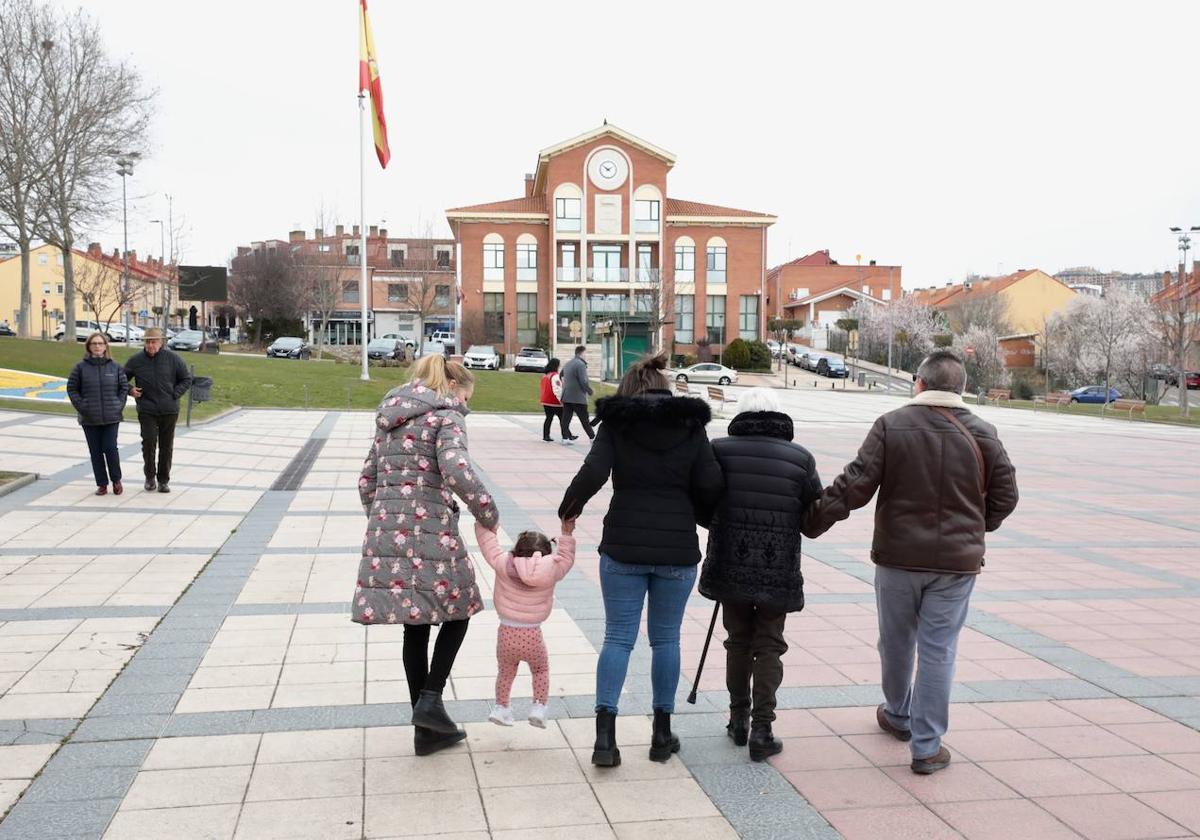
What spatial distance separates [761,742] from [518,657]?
1074 millimetres

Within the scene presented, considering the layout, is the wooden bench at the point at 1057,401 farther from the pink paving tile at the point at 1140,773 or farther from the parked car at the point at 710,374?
the pink paving tile at the point at 1140,773

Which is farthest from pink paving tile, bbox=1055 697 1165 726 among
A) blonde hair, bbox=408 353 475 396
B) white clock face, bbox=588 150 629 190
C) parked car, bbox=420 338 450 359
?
white clock face, bbox=588 150 629 190

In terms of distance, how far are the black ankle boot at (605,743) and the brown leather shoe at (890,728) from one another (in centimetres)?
131

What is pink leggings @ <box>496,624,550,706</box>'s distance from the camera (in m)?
4.20

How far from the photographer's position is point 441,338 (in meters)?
71.1

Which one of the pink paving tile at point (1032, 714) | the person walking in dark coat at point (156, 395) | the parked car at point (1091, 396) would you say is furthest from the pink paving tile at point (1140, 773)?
the parked car at point (1091, 396)

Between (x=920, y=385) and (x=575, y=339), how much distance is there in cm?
5651

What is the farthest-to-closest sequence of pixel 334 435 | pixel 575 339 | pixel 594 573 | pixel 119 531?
pixel 575 339, pixel 334 435, pixel 119 531, pixel 594 573

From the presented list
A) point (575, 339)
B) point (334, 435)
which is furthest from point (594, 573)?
point (575, 339)

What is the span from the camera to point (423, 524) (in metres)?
4.05

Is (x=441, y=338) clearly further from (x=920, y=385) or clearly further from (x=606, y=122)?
(x=920, y=385)

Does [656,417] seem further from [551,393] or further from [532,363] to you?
[532,363]

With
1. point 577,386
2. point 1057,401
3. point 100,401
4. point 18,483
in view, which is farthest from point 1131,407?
point 18,483

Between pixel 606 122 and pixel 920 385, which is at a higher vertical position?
pixel 606 122
